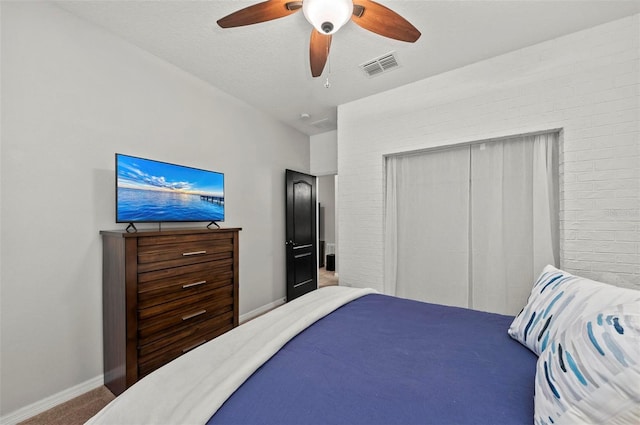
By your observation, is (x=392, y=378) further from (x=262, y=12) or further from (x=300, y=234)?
(x=300, y=234)

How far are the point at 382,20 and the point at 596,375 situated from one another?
181cm

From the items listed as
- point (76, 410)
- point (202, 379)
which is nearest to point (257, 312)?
point (76, 410)

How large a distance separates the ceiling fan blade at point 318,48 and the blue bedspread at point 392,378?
178 centimetres

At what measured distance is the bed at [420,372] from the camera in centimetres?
71

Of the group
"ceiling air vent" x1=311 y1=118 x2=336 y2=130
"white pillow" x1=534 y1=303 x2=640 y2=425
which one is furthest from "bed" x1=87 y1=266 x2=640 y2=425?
"ceiling air vent" x1=311 y1=118 x2=336 y2=130

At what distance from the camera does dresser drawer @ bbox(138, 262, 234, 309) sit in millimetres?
1951

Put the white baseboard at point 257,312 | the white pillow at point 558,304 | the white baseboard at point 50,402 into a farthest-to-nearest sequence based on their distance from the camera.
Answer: the white baseboard at point 257,312, the white baseboard at point 50,402, the white pillow at point 558,304

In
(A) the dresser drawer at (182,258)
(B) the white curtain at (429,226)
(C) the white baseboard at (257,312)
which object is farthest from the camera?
(C) the white baseboard at (257,312)

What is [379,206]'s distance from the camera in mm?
3209

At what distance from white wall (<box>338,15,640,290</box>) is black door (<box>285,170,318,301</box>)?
1.83 metres

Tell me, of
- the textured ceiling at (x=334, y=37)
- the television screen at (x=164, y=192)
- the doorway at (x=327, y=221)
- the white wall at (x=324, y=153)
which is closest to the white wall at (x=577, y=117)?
the textured ceiling at (x=334, y=37)

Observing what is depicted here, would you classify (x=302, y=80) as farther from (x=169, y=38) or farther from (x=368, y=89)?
(x=169, y=38)

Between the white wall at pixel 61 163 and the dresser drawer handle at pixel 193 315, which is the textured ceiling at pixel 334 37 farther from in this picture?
the dresser drawer handle at pixel 193 315

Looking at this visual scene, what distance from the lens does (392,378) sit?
3.26 ft
